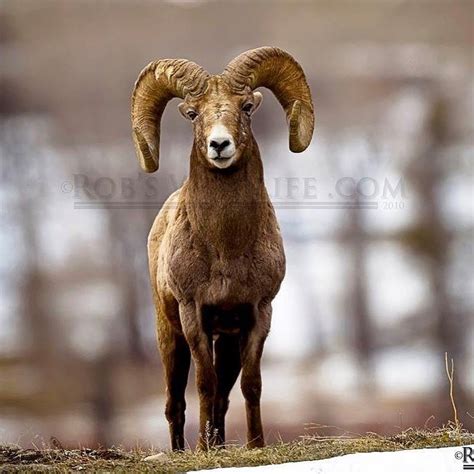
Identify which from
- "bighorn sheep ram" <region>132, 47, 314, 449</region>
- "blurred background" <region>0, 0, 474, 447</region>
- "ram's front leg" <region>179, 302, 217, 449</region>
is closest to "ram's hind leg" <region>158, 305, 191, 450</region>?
"bighorn sheep ram" <region>132, 47, 314, 449</region>

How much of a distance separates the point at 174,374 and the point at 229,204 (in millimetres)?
1942

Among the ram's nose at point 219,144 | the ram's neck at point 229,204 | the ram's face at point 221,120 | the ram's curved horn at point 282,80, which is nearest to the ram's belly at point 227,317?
the ram's neck at point 229,204

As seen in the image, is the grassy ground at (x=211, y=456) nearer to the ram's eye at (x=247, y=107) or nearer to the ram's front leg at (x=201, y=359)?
the ram's front leg at (x=201, y=359)

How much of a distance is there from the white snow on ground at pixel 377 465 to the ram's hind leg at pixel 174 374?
241cm

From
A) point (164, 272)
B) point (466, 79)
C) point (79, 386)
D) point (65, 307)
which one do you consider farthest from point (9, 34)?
point (164, 272)

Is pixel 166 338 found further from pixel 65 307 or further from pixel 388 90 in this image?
pixel 388 90

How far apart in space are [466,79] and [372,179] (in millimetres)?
2489

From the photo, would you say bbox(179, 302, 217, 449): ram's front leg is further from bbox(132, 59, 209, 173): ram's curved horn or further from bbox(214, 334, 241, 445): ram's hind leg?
bbox(132, 59, 209, 173): ram's curved horn

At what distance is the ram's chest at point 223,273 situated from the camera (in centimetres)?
817

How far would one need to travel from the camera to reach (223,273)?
8.19 meters

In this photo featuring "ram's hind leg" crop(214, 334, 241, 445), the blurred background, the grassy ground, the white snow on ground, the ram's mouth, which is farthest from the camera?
the blurred background

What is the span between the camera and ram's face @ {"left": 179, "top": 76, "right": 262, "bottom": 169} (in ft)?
25.5

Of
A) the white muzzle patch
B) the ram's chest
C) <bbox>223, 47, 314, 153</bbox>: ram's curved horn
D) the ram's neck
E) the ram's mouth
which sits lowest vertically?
the ram's chest

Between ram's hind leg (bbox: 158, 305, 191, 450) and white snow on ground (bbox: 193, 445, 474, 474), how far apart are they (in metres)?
2.41
